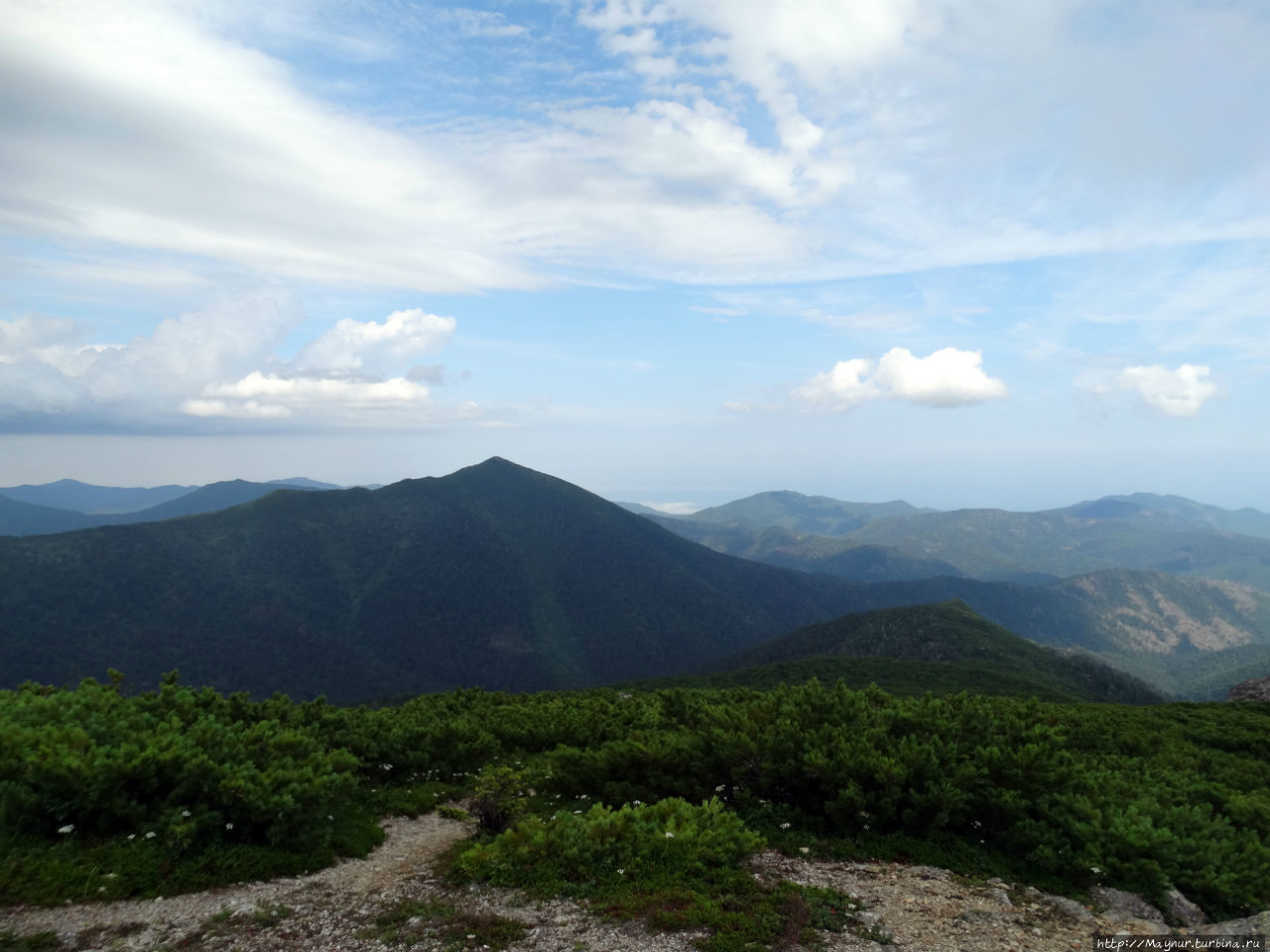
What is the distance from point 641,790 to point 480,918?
623cm

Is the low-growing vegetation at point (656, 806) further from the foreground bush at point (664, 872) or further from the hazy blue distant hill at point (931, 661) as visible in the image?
the hazy blue distant hill at point (931, 661)

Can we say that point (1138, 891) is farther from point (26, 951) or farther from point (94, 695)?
point (94, 695)

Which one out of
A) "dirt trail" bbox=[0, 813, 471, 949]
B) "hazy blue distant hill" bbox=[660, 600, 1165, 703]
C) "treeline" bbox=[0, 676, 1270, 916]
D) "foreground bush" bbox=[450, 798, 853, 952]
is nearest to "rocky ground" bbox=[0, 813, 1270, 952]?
"dirt trail" bbox=[0, 813, 471, 949]

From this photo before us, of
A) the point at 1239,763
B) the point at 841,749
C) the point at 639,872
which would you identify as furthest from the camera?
the point at 1239,763

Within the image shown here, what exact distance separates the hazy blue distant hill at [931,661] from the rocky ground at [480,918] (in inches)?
2614

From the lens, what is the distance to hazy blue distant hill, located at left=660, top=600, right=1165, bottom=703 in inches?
3907

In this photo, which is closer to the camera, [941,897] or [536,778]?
[941,897]

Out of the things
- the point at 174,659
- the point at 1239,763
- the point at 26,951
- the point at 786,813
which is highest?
the point at 26,951

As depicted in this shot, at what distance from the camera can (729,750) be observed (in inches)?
595

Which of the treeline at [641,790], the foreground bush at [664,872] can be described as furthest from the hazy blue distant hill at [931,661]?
the foreground bush at [664,872]

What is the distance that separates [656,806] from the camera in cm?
1279

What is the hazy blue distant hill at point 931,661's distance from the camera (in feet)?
326

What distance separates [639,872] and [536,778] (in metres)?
7.27

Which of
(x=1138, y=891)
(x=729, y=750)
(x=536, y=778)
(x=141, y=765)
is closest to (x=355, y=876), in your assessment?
(x=141, y=765)
